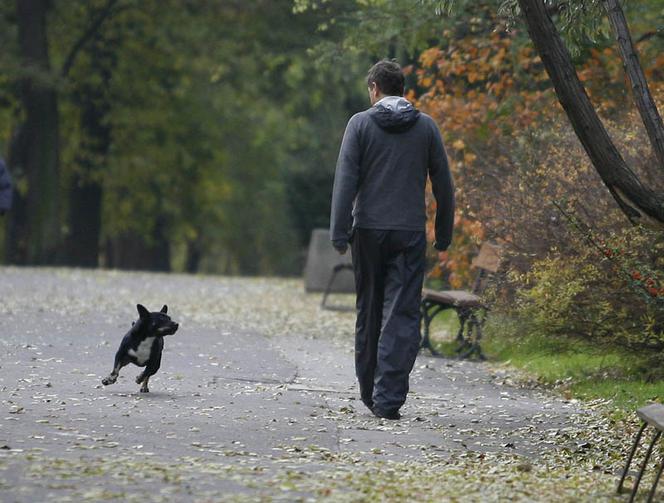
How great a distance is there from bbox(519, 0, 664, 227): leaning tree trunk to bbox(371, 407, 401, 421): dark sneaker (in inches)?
80.5

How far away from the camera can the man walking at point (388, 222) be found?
9.24m

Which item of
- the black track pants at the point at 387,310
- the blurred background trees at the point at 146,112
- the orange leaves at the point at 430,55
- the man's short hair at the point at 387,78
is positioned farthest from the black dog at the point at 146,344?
the blurred background trees at the point at 146,112

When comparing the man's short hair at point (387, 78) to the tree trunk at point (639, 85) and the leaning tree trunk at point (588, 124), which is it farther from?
the tree trunk at point (639, 85)

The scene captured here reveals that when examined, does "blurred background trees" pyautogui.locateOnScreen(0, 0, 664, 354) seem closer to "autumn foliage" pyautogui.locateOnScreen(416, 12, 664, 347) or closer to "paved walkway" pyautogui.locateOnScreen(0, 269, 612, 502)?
"autumn foliage" pyautogui.locateOnScreen(416, 12, 664, 347)

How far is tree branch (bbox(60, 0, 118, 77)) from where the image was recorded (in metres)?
32.3

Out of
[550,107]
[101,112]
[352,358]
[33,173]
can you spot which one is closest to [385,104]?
[352,358]

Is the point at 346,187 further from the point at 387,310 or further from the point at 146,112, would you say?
the point at 146,112

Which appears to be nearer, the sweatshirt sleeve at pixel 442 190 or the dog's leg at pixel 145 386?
the sweatshirt sleeve at pixel 442 190

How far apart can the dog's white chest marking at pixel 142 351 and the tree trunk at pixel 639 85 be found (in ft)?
12.1

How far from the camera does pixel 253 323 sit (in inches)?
699

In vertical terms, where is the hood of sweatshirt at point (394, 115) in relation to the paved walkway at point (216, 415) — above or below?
above

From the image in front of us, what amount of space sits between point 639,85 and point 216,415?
10.5 ft

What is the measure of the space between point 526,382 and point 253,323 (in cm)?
596

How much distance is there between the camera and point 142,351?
10000 millimetres
